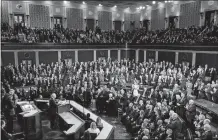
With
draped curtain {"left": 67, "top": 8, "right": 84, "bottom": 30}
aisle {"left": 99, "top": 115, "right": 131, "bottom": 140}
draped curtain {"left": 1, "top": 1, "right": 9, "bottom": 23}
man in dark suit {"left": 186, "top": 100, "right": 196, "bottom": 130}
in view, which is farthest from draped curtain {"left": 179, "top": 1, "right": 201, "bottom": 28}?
draped curtain {"left": 1, "top": 1, "right": 9, "bottom": 23}

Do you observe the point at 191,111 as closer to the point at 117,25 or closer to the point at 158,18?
the point at 158,18

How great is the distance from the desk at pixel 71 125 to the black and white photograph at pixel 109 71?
0.03m

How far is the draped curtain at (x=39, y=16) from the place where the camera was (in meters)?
22.9

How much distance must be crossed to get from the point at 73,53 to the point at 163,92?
14.0 metres

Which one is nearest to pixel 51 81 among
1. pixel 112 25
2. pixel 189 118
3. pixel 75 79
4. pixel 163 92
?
pixel 75 79

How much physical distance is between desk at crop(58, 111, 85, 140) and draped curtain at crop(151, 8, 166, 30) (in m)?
21.1

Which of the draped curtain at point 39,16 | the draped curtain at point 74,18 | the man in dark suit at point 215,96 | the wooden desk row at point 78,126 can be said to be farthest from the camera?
the draped curtain at point 74,18

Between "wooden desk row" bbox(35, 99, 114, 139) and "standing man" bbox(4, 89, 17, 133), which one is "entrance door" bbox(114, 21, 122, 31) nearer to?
"wooden desk row" bbox(35, 99, 114, 139)

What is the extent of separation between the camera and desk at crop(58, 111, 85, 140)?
18.6 feet

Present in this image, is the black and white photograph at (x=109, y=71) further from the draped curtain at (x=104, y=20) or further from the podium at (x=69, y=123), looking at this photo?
the draped curtain at (x=104, y=20)

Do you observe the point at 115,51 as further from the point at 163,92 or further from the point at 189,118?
the point at 189,118

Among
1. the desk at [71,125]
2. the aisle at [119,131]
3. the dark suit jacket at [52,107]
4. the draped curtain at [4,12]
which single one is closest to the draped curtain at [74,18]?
the draped curtain at [4,12]

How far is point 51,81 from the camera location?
12883 mm

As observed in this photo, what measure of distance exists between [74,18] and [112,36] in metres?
6.26
